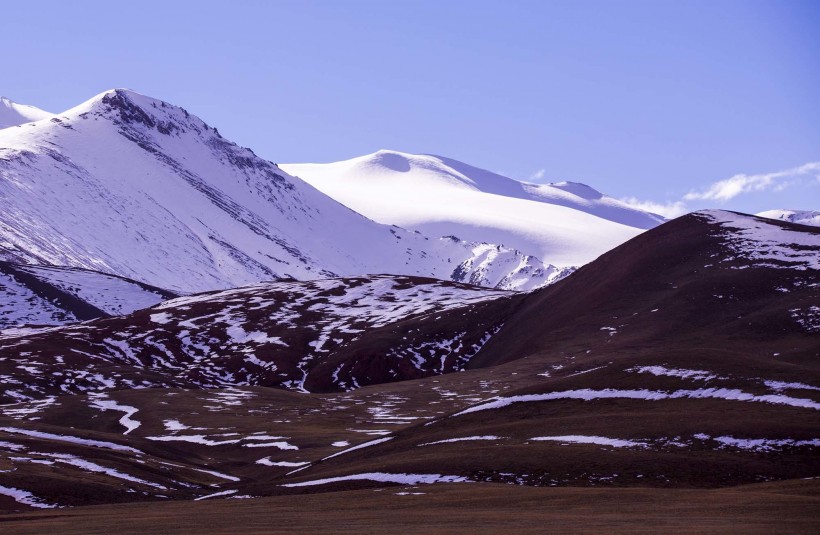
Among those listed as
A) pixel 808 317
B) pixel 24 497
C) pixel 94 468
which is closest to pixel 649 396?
pixel 94 468

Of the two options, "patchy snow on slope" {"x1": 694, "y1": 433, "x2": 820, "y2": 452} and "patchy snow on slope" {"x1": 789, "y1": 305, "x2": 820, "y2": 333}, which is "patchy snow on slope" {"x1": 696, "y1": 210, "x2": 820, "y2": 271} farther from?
"patchy snow on slope" {"x1": 694, "y1": 433, "x2": 820, "y2": 452}

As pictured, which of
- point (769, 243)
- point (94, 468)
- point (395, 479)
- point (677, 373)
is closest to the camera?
point (395, 479)

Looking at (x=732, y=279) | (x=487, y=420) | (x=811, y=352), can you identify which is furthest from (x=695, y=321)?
(x=487, y=420)

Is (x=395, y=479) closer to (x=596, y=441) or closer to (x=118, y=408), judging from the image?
(x=596, y=441)

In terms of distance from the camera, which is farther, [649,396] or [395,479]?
[649,396]

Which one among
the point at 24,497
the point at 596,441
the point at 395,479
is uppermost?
the point at 596,441

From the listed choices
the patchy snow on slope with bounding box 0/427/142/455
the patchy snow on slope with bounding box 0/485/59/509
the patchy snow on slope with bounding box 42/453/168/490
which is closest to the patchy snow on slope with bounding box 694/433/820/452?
the patchy snow on slope with bounding box 42/453/168/490

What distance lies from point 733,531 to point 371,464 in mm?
39689

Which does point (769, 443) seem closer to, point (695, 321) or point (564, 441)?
point (564, 441)

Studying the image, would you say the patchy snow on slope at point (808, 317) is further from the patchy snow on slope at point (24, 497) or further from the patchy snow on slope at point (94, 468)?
the patchy snow on slope at point (24, 497)

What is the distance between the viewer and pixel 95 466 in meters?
79.8

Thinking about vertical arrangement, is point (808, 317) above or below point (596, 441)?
above

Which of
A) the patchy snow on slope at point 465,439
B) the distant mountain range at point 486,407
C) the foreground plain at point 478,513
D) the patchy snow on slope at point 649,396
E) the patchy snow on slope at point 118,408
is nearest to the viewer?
the foreground plain at point 478,513

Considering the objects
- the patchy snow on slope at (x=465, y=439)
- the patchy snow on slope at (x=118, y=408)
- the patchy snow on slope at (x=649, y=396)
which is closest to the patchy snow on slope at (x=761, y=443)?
the patchy snow on slope at (x=649, y=396)
